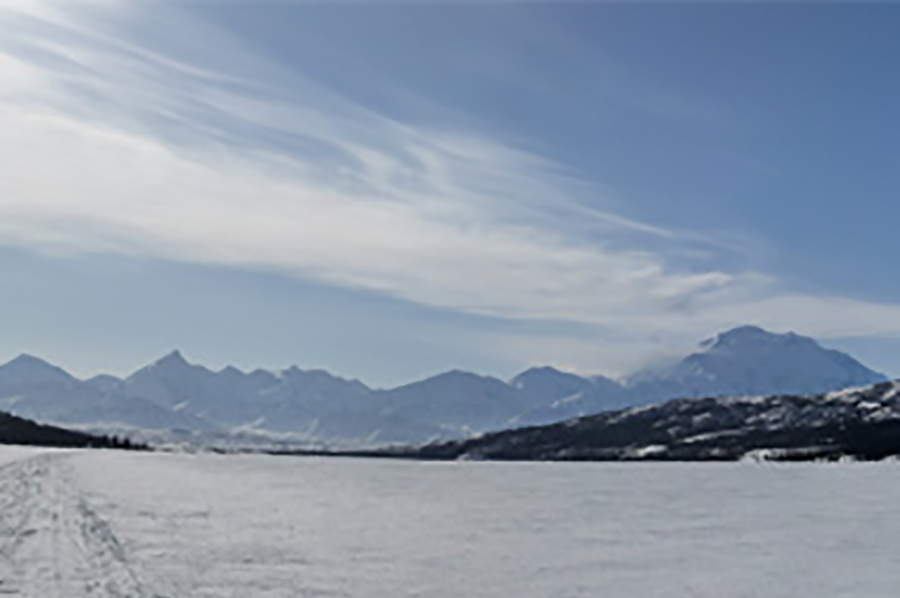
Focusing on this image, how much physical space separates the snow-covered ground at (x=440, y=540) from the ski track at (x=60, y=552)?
0.06 metres

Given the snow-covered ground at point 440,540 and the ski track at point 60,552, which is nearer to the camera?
the ski track at point 60,552

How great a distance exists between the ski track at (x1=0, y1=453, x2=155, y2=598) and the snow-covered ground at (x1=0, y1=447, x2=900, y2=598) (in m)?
0.06

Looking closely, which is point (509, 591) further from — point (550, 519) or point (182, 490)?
point (182, 490)

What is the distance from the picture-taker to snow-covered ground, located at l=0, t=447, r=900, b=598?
18359mm

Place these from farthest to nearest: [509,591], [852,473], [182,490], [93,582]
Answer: [852,473] < [182,490] < [509,591] < [93,582]

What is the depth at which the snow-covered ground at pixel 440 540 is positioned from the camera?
60.2 ft

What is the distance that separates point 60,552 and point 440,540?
1008 cm

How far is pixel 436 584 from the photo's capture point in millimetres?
18719

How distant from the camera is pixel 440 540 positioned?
25578 mm

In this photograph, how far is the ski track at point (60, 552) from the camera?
53.8 feet

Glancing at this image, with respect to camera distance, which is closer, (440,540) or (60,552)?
(60,552)

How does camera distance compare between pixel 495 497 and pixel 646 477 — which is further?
pixel 646 477

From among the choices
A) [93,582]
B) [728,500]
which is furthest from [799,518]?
[93,582]

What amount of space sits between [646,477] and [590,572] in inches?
1424
